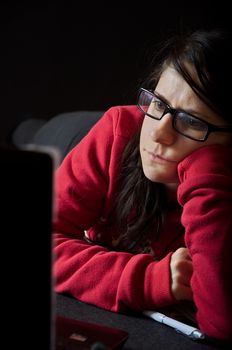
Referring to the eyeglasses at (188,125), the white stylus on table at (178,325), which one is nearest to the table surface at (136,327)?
the white stylus on table at (178,325)

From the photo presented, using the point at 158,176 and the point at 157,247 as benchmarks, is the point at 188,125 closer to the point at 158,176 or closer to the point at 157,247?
the point at 158,176

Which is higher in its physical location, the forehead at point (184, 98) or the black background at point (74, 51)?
the forehead at point (184, 98)

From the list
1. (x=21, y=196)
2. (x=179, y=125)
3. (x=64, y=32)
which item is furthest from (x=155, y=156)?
(x=64, y=32)

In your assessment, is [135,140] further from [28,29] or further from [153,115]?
[28,29]

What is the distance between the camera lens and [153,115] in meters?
0.96

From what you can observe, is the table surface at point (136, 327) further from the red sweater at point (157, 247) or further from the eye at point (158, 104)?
the eye at point (158, 104)

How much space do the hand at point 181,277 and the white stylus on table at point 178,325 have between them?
0.13ft

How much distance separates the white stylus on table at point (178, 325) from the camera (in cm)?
78

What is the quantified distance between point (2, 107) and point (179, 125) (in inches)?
68.5

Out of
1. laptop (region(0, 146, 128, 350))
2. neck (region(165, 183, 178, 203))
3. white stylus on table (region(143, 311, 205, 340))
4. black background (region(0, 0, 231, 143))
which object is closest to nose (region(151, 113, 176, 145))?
neck (region(165, 183, 178, 203))

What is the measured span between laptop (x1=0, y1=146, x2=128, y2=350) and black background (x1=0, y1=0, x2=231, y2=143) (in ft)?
5.47

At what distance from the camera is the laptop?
18.6 inches

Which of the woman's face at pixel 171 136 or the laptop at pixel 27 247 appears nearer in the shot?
the laptop at pixel 27 247

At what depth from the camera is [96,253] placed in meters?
0.93
